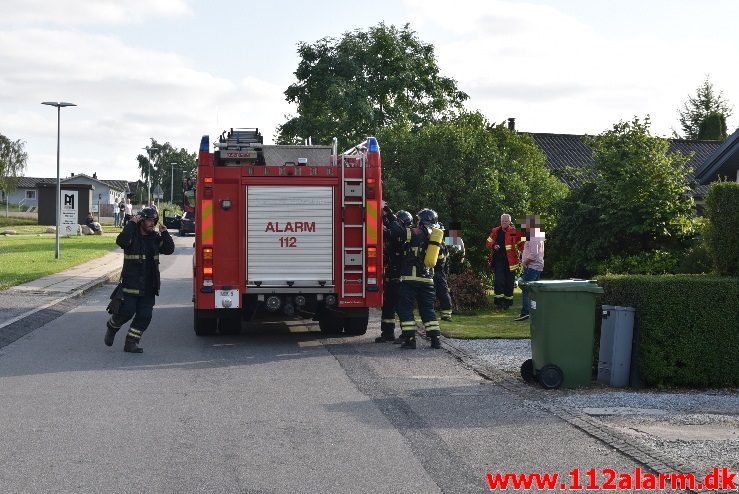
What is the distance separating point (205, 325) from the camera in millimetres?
14055

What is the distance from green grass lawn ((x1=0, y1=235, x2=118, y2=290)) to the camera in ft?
80.7

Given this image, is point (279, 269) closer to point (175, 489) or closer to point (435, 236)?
point (435, 236)

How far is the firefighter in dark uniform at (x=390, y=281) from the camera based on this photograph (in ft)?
45.3

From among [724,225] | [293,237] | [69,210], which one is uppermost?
[69,210]

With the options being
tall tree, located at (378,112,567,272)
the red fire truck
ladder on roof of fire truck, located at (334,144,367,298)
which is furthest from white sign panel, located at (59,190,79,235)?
ladder on roof of fire truck, located at (334,144,367,298)

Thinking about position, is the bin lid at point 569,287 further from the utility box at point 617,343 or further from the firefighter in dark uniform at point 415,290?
the firefighter in dark uniform at point 415,290

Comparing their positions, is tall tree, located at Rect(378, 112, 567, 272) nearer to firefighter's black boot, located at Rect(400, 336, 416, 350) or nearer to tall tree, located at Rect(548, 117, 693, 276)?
tall tree, located at Rect(548, 117, 693, 276)

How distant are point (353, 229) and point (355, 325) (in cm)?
161

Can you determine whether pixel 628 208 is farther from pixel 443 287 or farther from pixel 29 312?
pixel 29 312

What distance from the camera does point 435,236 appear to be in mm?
13219

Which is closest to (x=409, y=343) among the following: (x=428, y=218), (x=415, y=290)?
(x=415, y=290)

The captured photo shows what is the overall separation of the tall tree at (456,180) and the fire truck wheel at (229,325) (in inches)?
326

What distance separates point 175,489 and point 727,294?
6.06 m

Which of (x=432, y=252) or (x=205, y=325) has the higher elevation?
(x=432, y=252)
